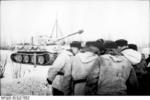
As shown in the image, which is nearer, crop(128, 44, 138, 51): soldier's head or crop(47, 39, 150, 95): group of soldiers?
crop(47, 39, 150, 95): group of soldiers

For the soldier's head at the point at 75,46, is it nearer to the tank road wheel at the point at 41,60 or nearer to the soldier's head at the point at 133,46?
the tank road wheel at the point at 41,60

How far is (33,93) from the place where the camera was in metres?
2.83

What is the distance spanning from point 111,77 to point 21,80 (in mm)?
1193

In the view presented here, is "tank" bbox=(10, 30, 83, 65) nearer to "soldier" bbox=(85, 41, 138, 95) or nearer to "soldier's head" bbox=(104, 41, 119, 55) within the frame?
"soldier's head" bbox=(104, 41, 119, 55)

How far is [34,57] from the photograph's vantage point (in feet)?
9.51

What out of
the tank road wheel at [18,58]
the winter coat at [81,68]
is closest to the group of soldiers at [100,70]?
the winter coat at [81,68]

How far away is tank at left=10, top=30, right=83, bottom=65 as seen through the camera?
2.85 m

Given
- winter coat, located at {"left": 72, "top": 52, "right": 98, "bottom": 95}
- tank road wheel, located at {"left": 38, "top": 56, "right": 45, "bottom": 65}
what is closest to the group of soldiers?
winter coat, located at {"left": 72, "top": 52, "right": 98, "bottom": 95}

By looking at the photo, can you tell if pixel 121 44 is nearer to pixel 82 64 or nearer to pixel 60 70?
pixel 82 64

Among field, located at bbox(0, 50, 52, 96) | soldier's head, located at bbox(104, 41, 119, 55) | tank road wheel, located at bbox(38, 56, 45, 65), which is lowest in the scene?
field, located at bbox(0, 50, 52, 96)

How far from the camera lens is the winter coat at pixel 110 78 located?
8.77ft

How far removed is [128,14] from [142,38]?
0.38 meters

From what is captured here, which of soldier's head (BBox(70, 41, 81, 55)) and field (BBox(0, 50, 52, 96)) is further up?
soldier's head (BBox(70, 41, 81, 55))

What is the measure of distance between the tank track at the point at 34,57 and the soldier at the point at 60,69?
93 millimetres
